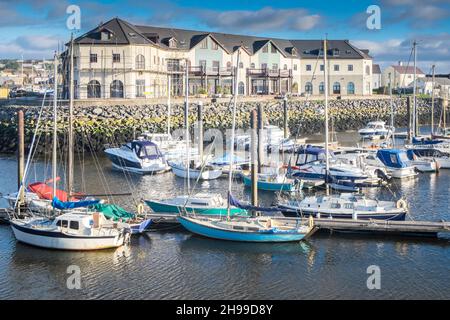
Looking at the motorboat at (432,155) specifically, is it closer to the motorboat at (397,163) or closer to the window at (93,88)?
the motorboat at (397,163)

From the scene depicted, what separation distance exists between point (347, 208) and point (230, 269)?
8788 millimetres

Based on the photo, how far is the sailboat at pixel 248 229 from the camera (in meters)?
29.0

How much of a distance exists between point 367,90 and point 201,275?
85265 mm

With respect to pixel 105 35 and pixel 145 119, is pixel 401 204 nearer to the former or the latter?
pixel 145 119

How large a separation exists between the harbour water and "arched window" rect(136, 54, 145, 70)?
45116mm

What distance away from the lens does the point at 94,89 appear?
7406cm

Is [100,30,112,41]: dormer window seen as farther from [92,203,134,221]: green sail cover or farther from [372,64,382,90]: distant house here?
[372,64,382,90]: distant house

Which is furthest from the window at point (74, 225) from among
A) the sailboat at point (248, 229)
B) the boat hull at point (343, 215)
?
the boat hull at point (343, 215)

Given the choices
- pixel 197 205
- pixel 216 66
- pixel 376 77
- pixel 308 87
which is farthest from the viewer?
pixel 376 77

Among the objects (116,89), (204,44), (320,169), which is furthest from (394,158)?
(204,44)

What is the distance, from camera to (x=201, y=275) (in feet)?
84.2

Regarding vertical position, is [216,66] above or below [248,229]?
above
